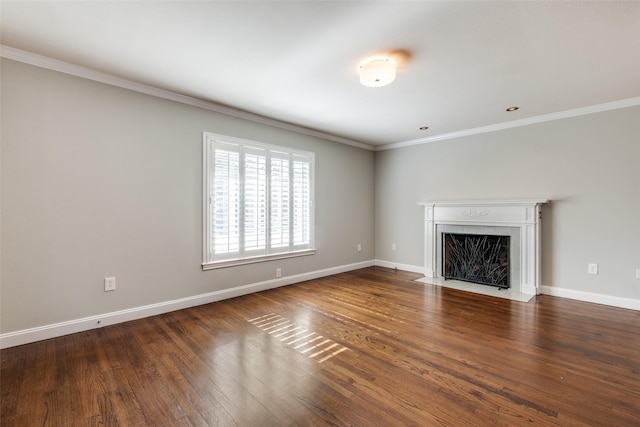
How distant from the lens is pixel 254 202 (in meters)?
3.94

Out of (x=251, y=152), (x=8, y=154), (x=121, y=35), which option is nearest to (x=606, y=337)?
(x=251, y=152)

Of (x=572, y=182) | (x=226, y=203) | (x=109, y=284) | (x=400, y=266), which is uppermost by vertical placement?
(x=572, y=182)

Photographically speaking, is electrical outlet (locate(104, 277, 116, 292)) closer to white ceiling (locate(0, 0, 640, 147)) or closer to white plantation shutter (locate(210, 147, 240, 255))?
white plantation shutter (locate(210, 147, 240, 255))

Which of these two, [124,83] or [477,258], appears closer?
[124,83]

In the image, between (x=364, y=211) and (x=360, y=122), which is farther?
(x=364, y=211)

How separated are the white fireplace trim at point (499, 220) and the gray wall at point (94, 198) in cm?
324

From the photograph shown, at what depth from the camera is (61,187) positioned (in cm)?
262

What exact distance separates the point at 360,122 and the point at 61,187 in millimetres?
3637

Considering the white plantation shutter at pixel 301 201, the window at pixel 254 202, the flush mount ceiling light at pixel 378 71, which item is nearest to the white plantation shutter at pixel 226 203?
the window at pixel 254 202

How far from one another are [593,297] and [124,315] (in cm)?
558

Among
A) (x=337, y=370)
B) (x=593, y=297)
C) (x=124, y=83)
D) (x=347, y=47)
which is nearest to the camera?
(x=337, y=370)

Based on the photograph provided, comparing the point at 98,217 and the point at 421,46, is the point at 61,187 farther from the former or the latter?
the point at 421,46

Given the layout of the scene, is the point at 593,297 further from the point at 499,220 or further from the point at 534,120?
the point at 534,120

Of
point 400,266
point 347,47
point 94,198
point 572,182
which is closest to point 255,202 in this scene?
point 94,198
